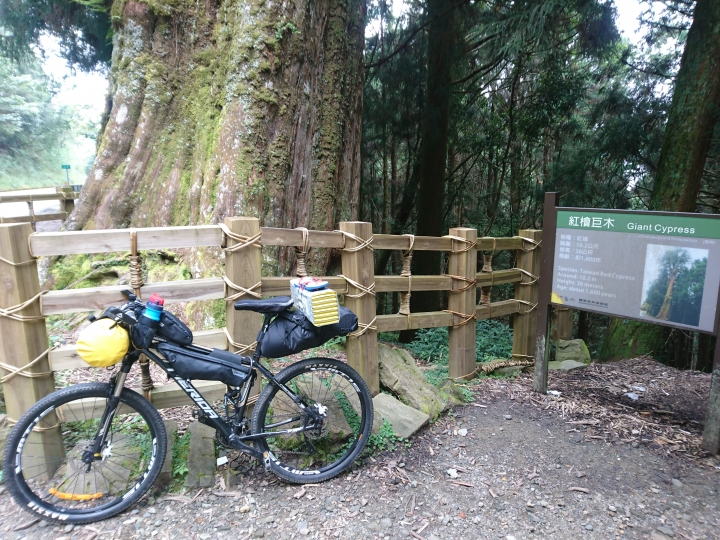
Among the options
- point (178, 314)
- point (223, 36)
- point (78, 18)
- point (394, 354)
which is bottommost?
point (394, 354)

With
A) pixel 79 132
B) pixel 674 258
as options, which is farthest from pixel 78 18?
pixel 79 132

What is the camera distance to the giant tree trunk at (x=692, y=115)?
6094 mm

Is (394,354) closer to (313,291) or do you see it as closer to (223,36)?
(313,291)

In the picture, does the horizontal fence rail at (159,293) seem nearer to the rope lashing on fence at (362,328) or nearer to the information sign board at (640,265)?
the rope lashing on fence at (362,328)

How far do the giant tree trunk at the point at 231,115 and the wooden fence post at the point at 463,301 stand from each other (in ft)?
5.32

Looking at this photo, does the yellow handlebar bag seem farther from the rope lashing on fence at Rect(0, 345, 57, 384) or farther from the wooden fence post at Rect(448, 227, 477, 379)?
the wooden fence post at Rect(448, 227, 477, 379)

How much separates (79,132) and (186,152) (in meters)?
49.2

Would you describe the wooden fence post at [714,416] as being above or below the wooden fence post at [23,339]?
below

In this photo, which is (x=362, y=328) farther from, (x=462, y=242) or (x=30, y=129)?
(x=30, y=129)

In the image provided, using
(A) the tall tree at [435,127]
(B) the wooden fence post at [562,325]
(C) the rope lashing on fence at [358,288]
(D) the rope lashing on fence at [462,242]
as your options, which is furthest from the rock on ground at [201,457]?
(A) the tall tree at [435,127]

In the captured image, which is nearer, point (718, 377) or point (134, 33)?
point (718, 377)

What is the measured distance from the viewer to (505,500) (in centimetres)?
297

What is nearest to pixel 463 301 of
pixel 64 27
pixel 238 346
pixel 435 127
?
pixel 238 346

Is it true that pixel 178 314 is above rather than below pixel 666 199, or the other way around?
below
